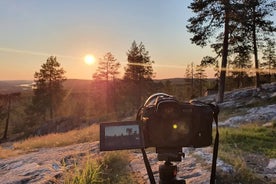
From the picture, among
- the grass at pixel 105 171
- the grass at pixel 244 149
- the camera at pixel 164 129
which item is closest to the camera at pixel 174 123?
the camera at pixel 164 129

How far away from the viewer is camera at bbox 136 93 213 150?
2.21m

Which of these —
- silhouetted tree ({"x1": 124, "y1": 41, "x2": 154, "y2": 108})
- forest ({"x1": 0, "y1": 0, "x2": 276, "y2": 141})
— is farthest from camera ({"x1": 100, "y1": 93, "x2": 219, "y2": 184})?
silhouetted tree ({"x1": 124, "y1": 41, "x2": 154, "y2": 108})

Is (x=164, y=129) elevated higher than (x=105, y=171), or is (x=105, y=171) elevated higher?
(x=164, y=129)

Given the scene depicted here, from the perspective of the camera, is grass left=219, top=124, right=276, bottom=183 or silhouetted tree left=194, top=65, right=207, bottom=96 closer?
grass left=219, top=124, right=276, bottom=183

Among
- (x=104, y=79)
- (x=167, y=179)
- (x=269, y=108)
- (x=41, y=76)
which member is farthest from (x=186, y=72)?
(x=167, y=179)

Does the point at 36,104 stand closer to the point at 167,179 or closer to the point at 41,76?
the point at 41,76

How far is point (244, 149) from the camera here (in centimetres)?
798

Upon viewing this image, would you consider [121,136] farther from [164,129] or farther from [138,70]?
[138,70]

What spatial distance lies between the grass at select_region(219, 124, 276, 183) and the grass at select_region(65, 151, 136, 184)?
70.6 inches

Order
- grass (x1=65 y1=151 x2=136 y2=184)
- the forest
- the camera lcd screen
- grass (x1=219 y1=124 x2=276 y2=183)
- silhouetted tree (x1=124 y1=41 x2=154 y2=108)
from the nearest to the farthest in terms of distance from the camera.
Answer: the camera lcd screen, grass (x1=65 y1=151 x2=136 y2=184), grass (x1=219 y1=124 x2=276 y2=183), the forest, silhouetted tree (x1=124 y1=41 x2=154 y2=108)

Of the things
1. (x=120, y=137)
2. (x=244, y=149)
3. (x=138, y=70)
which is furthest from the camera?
(x=138, y=70)

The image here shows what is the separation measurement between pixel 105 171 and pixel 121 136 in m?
3.95

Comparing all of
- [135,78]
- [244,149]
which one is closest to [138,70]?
[135,78]

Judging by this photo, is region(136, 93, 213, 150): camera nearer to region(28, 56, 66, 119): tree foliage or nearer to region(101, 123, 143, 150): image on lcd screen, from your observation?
region(101, 123, 143, 150): image on lcd screen
